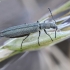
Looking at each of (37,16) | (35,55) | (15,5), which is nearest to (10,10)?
(15,5)

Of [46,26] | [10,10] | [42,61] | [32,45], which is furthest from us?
[10,10]

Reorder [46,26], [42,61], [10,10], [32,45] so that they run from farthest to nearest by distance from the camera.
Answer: [10,10] < [42,61] < [46,26] < [32,45]

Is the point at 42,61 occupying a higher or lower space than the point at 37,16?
lower

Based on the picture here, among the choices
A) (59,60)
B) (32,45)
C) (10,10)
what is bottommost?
(59,60)

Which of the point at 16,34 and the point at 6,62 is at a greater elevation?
the point at 16,34

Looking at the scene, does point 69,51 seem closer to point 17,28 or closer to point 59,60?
point 59,60

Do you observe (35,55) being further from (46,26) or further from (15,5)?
(15,5)

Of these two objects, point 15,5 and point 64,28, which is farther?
point 15,5

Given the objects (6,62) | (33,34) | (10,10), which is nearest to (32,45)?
(33,34)

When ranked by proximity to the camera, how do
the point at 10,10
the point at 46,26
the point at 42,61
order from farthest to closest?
1. the point at 10,10
2. the point at 42,61
3. the point at 46,26
